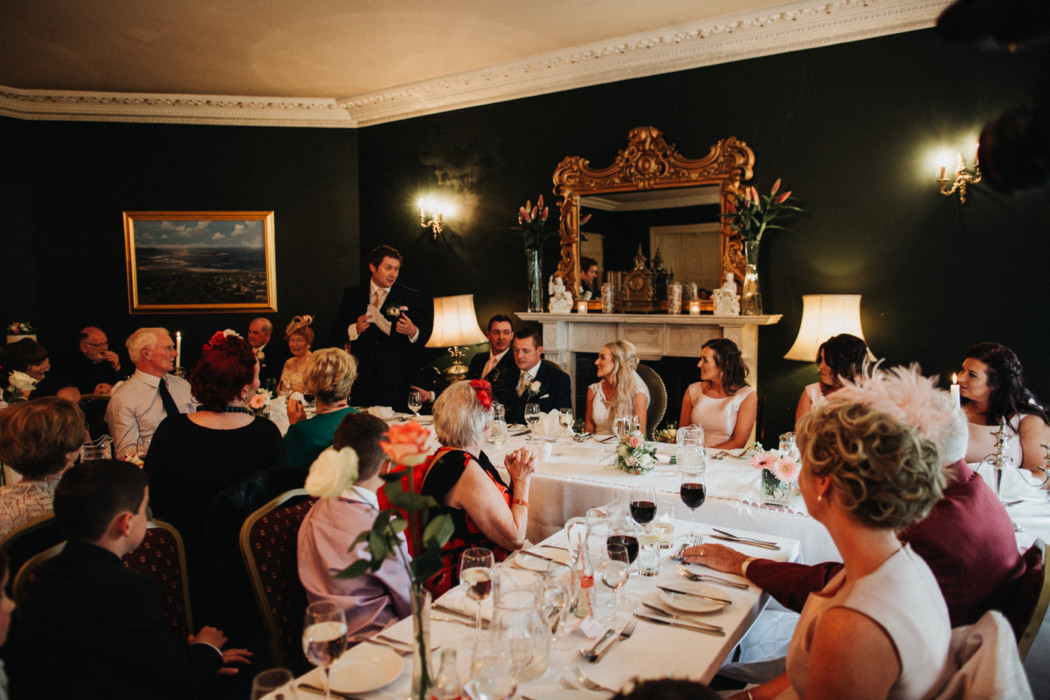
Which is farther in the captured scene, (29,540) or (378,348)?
(378,348)

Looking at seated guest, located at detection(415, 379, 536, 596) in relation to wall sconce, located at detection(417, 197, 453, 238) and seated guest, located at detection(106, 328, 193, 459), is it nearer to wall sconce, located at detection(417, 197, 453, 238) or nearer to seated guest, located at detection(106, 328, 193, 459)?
seated guest, located at detection(106, 328, 193, 459)

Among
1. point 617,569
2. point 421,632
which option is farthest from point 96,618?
point 617,569

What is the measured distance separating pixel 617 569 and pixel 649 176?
4473mm

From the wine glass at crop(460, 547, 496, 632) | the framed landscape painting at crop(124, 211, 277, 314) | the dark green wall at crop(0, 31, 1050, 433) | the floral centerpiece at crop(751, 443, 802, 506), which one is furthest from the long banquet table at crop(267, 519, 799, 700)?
the framed landscape painting at crop(124, 211, 277, 314)

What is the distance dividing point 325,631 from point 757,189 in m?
4.80

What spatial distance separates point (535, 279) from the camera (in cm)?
615

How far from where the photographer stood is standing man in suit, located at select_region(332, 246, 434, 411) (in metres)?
5.69

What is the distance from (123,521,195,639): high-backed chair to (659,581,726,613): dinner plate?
4.64 ft

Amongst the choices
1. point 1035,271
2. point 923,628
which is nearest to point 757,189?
point 1035,271

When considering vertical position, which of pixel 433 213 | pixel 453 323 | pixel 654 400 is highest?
pixel 433 213

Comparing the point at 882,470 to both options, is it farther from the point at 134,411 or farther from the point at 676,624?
the point at 134,411

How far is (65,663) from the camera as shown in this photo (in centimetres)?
141

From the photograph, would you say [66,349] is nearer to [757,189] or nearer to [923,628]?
[757,189]

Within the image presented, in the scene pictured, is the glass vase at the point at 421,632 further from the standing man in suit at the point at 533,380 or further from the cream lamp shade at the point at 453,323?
the cream lamp shade at the point at 453,323
